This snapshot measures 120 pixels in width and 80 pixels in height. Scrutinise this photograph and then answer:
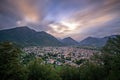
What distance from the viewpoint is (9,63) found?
65.0ft

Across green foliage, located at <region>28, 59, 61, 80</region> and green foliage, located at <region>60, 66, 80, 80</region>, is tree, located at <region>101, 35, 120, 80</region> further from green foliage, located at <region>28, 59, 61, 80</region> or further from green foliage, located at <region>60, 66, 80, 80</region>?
green foliage, located at <region>60, 66, 80, 80</region>

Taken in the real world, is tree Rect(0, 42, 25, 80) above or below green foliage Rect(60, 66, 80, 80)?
above

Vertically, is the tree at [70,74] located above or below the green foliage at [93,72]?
below

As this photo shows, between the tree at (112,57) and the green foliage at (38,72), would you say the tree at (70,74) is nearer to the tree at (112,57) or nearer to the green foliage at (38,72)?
the green foliage at (38,72)

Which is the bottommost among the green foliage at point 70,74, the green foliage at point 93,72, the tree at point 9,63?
the green foliage at point 70,74

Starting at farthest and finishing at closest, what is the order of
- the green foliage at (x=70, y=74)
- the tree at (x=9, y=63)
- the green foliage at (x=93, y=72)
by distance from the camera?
the green foliage at (x=70, y=74) < the green foliage at (x=93, y=72) < the tree at (x=9, y=63)

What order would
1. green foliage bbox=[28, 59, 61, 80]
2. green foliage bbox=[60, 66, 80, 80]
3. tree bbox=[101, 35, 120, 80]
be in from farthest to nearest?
green foliage bbox=[60, 66, 80, 80], green foliage bbox=[28, 59, 61, 80], tree bbox=[101, 35, 120, 80]

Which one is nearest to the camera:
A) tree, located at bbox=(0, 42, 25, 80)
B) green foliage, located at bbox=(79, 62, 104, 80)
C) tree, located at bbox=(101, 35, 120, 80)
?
tree, located at bbox=(0, 42, 25, 80)

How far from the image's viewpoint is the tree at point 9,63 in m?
19.5

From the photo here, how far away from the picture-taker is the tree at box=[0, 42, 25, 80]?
1953cm

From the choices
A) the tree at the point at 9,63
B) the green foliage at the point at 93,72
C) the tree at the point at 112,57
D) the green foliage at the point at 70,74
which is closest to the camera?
the tree at the point at 9,63

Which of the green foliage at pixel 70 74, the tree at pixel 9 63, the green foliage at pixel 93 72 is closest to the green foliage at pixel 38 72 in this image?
the tree at pixel 9 63

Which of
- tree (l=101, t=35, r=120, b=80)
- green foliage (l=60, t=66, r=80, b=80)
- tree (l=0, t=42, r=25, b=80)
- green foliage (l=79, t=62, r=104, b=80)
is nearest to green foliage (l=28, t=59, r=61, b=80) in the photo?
tree (l=0, t=42, r=25, b=80)

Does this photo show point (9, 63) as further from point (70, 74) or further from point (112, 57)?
point (70, 74)
